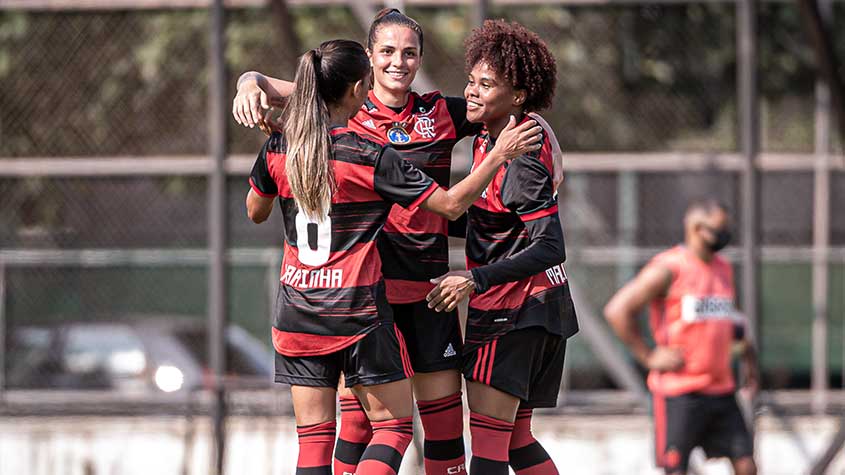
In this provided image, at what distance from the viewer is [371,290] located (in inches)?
189

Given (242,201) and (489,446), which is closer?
(489,446)

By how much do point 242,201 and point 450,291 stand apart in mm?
6771

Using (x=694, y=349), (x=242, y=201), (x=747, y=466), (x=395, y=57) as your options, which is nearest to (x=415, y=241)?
(x=395, y=57)

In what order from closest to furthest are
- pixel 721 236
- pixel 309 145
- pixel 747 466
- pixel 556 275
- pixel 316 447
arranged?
pixel 309 145 < pixel 316 447 < pixel 556 275 < pixel 747 466 < pixel 721 236

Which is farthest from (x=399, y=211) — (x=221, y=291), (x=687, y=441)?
(x=221, y=291)

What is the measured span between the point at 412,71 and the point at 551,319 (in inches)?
42.2

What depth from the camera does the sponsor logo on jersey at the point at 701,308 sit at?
307 inches

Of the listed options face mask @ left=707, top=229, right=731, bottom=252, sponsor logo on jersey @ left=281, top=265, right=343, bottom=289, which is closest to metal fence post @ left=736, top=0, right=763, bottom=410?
face mask @ left=707, top=229, right=731, bottom=252

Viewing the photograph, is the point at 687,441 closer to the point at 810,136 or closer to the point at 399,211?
the point at 399,211

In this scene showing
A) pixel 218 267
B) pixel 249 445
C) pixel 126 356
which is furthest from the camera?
pixel 126 356

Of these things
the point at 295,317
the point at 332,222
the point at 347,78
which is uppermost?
the point at 347,78

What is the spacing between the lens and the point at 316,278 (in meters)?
4.79

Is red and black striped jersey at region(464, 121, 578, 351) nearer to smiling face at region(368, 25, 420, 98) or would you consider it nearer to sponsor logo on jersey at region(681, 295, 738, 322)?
smiling face at region(368, 25, 420, 98)

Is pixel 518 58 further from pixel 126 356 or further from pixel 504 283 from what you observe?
pixel 126 356
